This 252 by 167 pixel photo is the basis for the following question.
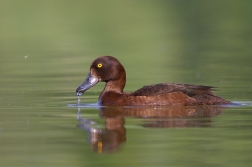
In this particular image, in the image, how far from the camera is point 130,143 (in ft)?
33.2

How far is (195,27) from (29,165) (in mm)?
27103

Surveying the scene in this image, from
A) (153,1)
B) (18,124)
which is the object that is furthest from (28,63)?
(153,1)

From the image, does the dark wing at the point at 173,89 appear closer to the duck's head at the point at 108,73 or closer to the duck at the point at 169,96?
the duck at the point at 169,96

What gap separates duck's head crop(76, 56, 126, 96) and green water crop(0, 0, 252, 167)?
45 centimetres

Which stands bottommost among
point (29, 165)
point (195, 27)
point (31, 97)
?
point (29, 165)

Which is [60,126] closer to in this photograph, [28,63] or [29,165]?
[29,165]

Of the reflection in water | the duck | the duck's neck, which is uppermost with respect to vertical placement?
the duck's neck

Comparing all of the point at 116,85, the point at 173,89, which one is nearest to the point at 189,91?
the point at 173,89

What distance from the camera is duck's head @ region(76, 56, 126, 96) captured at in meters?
14.0

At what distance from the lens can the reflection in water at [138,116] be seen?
10305 mm

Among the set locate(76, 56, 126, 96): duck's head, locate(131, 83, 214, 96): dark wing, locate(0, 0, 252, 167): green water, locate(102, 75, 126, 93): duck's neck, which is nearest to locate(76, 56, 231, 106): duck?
locate(131, 83, 214, 96): dark wing

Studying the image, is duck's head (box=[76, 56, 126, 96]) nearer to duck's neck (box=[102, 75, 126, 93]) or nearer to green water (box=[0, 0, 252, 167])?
duck's neck (box=[102, 75, 126, 93])

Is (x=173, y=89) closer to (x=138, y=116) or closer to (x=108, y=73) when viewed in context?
(x=138, y=116)

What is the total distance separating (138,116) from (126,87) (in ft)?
14.3
